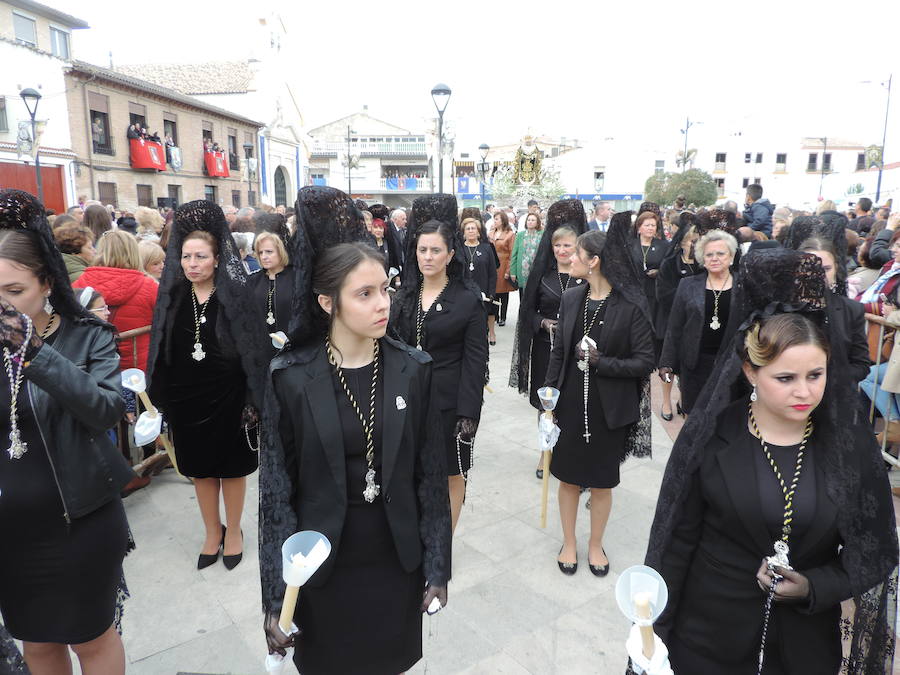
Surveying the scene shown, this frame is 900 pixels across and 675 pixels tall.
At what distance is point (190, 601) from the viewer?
12.1 ft

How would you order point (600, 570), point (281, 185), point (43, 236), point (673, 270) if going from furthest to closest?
1. point (281, 185)
2. point (673, 270)
3. point (600, 570)
4. point (43, 236)

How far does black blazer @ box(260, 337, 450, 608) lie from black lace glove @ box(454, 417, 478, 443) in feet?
5.14

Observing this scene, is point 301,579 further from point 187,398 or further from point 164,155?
point 164,155

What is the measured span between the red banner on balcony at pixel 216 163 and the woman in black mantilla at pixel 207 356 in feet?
106

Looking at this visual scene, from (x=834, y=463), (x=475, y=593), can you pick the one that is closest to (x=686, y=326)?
(x=475, y=593)

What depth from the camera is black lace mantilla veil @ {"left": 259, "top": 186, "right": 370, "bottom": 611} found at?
2.14 meters

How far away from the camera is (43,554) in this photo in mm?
2361

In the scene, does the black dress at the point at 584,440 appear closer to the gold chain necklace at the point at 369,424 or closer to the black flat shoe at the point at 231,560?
A: the gold chain necklace at the point at 369,424

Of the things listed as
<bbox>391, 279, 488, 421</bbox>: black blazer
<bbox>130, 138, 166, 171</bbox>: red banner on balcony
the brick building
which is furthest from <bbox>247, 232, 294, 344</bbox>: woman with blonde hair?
<bbox>130, 138, 166, 171</bbox>: red banner on balcony

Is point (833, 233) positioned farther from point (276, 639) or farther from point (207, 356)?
point (207, 356)

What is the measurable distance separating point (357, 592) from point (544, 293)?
12.7ft

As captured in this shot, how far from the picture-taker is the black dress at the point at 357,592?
86.0 inches

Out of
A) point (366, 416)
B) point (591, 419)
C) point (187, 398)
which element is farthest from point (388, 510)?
point (187, 398)

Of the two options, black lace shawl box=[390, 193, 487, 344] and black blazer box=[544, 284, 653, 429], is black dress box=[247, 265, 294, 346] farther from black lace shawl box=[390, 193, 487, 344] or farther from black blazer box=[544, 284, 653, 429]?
black blazer box=[544, 284, 653, 429]
